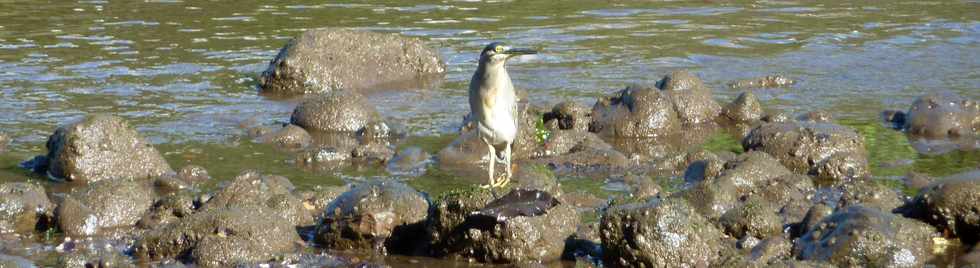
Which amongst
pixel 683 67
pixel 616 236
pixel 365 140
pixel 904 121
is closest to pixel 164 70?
pixel 365 140

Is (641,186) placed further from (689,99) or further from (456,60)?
(456,60)

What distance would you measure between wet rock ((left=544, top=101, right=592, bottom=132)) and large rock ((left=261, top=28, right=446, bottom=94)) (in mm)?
3443

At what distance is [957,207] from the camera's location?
822 cm

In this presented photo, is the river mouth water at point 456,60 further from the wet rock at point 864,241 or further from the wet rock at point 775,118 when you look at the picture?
the wet rock at point 864,241

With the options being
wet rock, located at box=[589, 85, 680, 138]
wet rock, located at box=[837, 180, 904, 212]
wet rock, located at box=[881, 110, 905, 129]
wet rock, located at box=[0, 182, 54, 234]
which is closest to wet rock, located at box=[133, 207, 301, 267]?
wet rock, located at box=[0, 182, 54, 234]

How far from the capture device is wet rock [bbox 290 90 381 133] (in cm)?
1255

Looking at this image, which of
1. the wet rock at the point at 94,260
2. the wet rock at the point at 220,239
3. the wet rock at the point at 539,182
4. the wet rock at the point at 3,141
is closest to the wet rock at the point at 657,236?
the wet rock at the point at 539,182

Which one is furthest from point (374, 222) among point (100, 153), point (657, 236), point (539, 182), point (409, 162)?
point (100, 153)

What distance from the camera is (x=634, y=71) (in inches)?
624

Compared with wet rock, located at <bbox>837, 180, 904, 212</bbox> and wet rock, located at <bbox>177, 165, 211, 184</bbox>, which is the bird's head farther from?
wet rock, located at <bbox>177, 165, 211, 184</bbox>

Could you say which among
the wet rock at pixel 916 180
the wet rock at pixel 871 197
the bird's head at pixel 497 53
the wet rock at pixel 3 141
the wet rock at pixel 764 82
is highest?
the bird's head at pixel 497 53

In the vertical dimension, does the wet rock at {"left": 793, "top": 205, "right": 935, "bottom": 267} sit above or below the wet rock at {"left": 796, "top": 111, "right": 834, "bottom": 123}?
above

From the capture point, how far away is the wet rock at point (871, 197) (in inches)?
346

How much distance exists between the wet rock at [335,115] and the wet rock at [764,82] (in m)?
4.32
